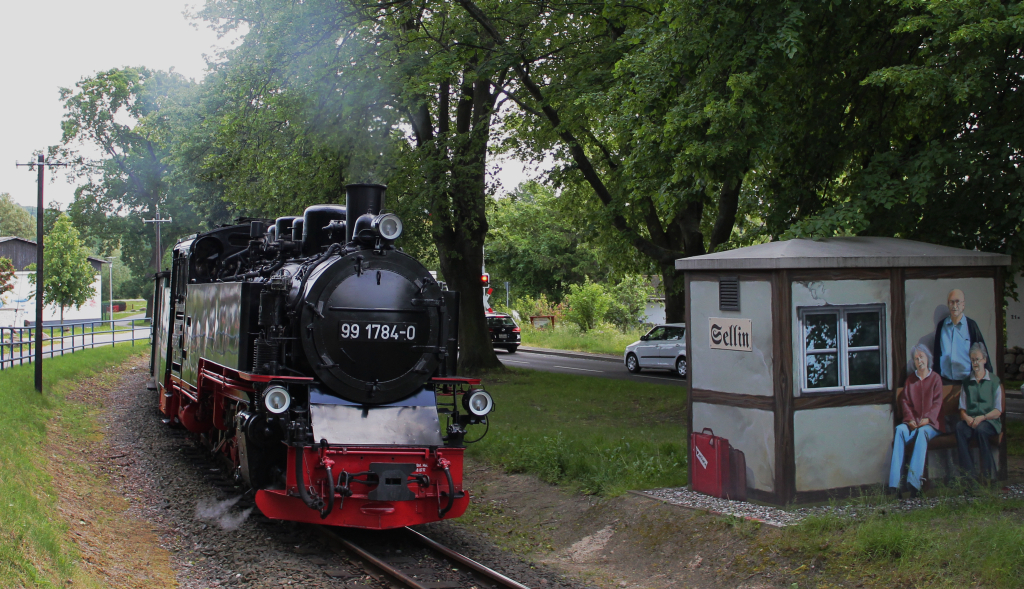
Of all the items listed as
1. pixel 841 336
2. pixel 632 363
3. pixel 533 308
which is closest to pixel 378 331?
pixel 841 336

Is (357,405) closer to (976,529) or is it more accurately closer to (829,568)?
(829,568)

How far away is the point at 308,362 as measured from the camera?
740 cm

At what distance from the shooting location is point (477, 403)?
7891 millimetres

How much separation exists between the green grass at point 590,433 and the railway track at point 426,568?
2012 millimetres

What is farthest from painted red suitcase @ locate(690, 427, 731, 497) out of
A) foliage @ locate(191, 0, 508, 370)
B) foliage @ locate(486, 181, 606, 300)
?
foliage @ locate(486, 181, 606, 300)

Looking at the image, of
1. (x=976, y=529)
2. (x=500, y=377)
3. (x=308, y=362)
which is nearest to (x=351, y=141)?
(x=500, y=377)

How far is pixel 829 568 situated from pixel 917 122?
654 centimetres

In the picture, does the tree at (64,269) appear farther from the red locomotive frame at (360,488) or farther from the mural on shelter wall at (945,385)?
the mural on shelter wall at (945,385)

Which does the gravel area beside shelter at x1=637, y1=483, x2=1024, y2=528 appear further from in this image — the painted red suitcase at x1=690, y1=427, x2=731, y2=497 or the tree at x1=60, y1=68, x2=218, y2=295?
the tree at x1=60, y1=68, x2=218, y2=295

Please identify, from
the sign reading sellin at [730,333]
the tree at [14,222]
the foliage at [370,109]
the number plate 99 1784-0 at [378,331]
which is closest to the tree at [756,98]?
the sign reading sellin at [730,333]

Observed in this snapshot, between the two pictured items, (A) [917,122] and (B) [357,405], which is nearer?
(B) [357,405]

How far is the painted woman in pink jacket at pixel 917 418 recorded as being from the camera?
7258 millimetres

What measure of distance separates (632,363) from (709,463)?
15.6 meters

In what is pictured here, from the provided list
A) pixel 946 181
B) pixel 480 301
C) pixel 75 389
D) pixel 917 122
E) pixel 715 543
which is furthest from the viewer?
pixel 480 301
